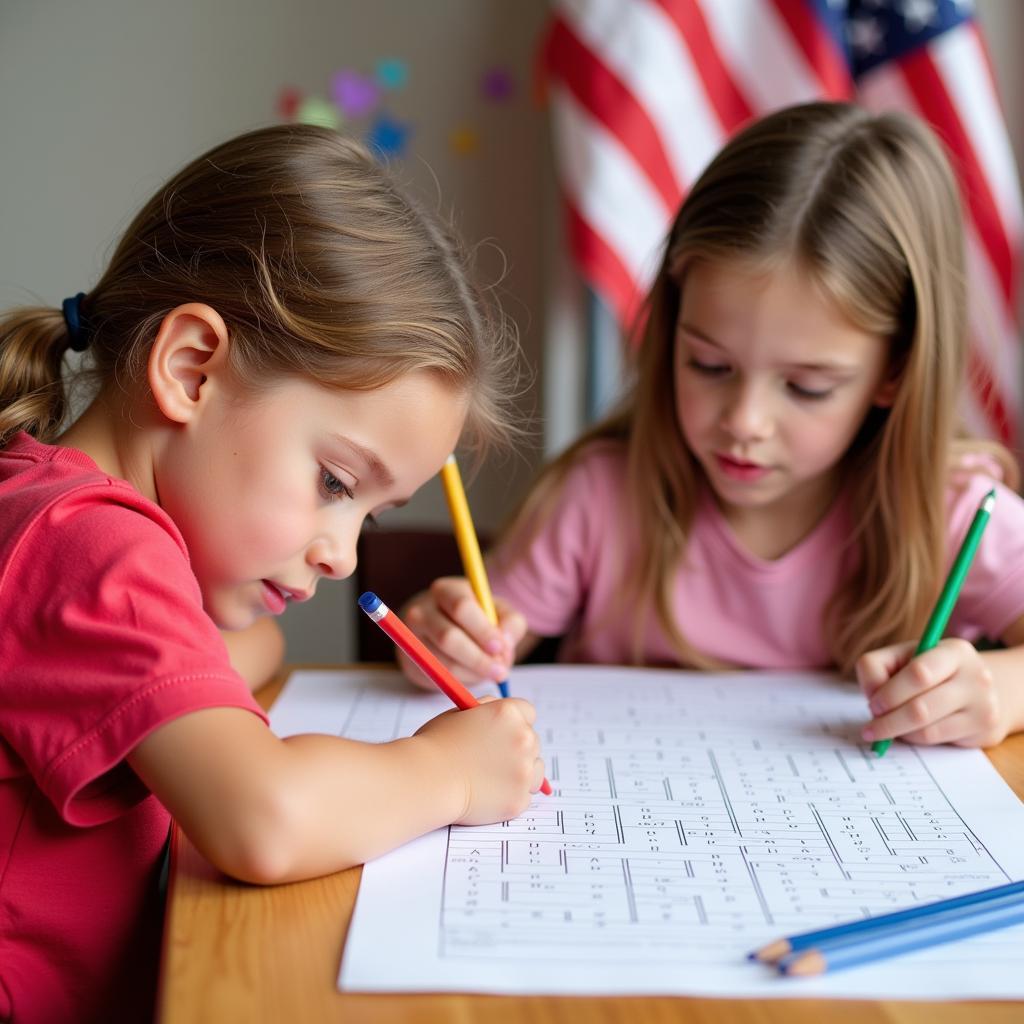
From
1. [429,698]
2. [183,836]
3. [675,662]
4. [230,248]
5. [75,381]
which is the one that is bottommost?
[675,662]

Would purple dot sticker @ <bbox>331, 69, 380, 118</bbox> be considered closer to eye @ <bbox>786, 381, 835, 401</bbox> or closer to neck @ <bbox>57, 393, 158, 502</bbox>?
eye @ <bbox>786, 381, 835, 401</bbox>

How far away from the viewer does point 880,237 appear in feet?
3.79

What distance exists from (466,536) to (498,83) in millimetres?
1439

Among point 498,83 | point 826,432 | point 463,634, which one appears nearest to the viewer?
point 463,634

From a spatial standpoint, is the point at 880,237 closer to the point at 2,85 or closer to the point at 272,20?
the point at 272,20

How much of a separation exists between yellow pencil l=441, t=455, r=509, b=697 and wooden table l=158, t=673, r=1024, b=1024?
431mm

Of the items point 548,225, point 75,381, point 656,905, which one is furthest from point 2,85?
point 656,905

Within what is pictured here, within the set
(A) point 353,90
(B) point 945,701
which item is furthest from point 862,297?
(A) point 353,90

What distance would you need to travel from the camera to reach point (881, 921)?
0.62 meters

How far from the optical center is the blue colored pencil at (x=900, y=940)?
0.59 m

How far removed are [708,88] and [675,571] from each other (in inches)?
35.5

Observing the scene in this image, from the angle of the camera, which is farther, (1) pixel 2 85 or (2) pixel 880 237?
(1) pixel 2 85

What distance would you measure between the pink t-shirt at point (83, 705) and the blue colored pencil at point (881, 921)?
31 cm

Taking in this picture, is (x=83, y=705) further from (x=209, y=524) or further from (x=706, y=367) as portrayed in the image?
(x=706, y=367)
